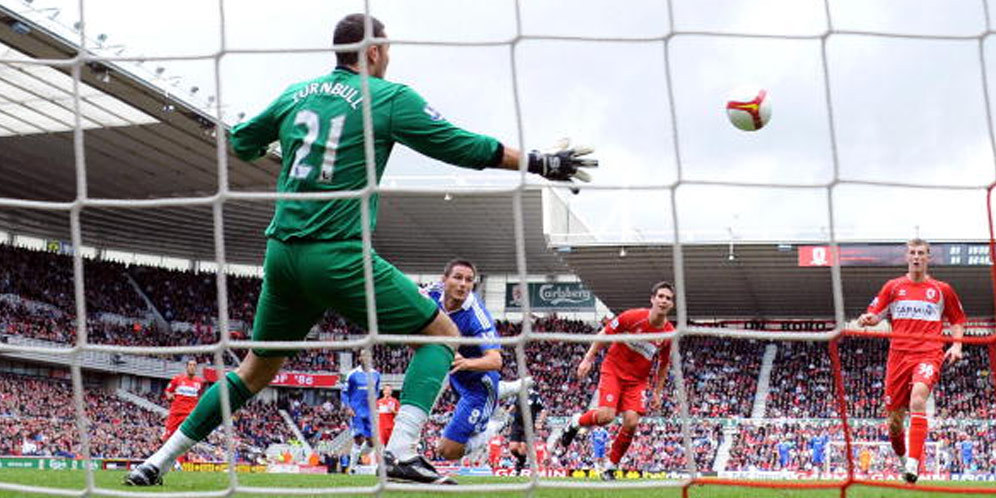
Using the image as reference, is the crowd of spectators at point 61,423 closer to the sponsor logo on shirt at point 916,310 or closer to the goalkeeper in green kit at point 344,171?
the sponsor logo on shirt at point 916,310

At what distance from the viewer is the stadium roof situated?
21750 mm

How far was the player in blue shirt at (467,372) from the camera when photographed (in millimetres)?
7453

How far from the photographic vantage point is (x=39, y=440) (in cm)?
2698

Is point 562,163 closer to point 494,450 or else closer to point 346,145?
point 346,145

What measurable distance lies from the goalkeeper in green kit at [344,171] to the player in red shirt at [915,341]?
4.54m

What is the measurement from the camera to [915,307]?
27.4 ft

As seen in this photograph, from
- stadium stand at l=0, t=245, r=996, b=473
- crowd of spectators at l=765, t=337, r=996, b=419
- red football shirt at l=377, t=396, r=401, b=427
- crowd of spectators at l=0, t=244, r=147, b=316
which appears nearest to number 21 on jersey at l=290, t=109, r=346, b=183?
red football shirt at l=377, t=396, r=401, b=427

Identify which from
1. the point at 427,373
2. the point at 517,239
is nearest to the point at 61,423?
the point at 427,373

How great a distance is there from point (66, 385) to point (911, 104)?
1208 inches

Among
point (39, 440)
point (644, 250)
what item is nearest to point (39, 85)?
point (39, 440)

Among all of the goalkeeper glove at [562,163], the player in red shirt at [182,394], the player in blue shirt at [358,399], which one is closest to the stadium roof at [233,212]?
the player in red shirt at [182,394]

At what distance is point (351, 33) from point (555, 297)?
114 feet

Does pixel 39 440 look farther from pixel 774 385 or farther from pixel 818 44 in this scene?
pixel 818 44

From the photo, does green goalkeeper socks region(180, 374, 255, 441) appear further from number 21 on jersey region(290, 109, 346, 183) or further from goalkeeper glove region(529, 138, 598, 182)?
goalkeeper glove region(529, 138, 598, 182)
